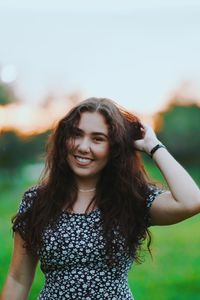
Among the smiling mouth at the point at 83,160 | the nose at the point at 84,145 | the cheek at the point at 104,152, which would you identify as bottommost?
the smiling mouth at the point at 83,160

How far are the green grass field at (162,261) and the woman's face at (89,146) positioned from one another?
2.78 metres

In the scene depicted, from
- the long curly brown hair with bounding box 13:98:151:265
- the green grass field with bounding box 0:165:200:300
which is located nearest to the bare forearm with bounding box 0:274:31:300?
the long curly brown hair with bounding box 13:98:151:265

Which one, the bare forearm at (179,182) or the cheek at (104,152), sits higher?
the cheek at (104,152)

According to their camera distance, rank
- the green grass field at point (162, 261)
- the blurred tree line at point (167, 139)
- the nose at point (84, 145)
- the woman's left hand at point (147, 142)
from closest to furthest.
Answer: the nose at point (84, 145), the woman's left hand at point (147, 142), the green grass field at point (162, 261), the blurred tree line at point (167, 139)

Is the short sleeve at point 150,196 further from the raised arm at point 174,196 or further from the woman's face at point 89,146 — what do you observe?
the woman's face at point 89,146

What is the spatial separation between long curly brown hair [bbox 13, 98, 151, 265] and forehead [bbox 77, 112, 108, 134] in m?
0.01

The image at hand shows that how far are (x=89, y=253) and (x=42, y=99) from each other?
401 centimetres

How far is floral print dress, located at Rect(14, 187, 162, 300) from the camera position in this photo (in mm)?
2055

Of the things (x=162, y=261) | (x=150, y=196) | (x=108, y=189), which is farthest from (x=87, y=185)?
(x=162, y=261)

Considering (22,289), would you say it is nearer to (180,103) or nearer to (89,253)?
(89,253)

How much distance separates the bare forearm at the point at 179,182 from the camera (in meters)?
2.07

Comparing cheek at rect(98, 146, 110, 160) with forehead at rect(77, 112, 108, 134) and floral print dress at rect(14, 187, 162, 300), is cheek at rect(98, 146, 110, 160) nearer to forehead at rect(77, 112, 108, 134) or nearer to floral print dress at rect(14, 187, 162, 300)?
forehead at rect(77, 112, 108, 134)

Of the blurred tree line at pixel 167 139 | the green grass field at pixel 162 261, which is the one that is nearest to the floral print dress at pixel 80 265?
the green grass field at pixel 162 261

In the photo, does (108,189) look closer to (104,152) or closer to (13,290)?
(104,152)
